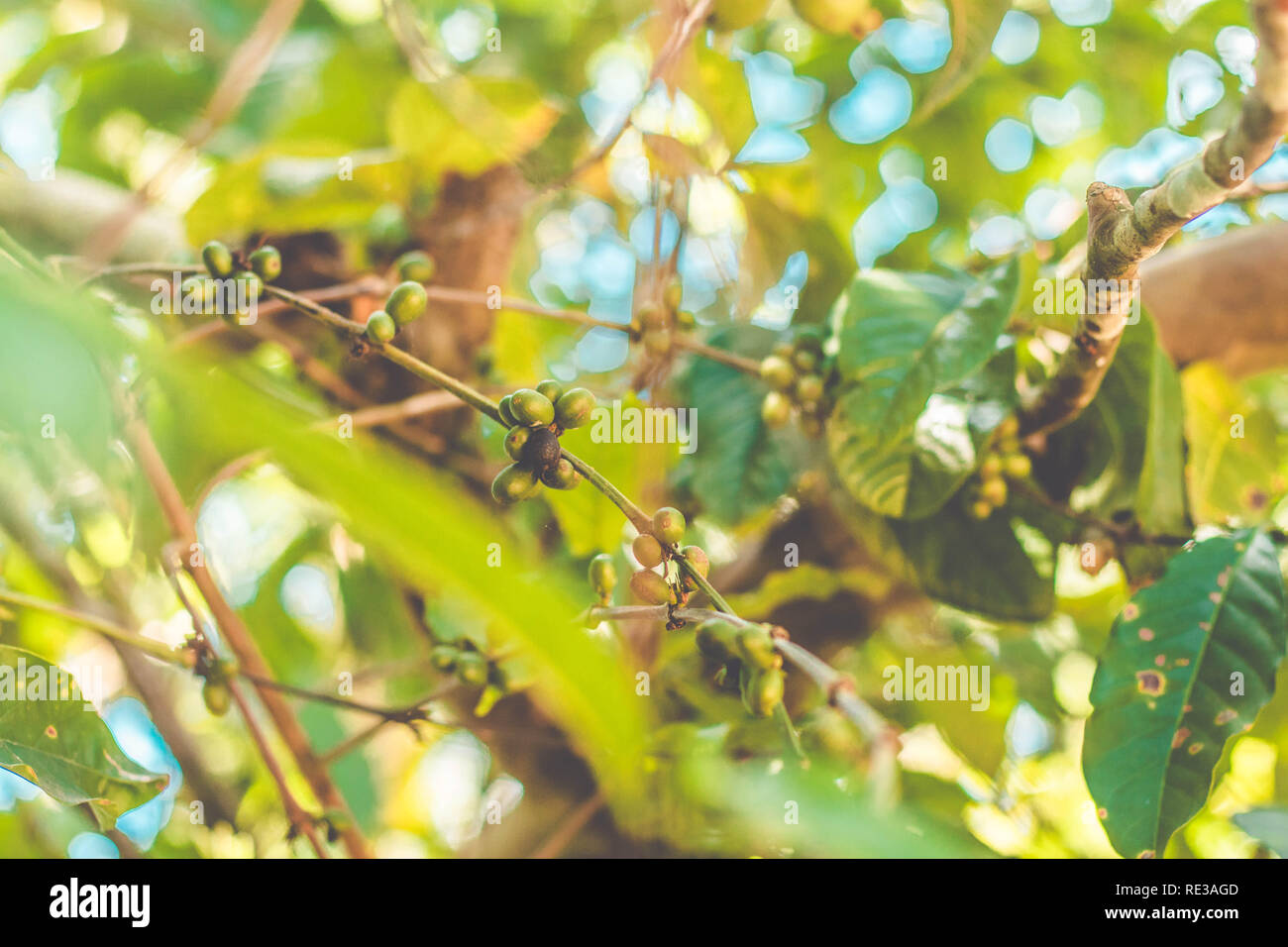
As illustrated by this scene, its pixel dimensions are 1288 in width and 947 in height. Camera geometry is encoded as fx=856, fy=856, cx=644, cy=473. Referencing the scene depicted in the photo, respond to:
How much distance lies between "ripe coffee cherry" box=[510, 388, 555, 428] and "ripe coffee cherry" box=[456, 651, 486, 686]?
0.32 metres

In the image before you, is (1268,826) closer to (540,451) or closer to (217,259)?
(540,451)

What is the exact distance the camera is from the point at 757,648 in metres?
0.43

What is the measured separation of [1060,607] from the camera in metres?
1.29

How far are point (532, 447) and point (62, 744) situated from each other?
1.61 feet

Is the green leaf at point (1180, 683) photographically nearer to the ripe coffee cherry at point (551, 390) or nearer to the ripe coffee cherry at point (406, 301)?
the ripe coffee cherry at point (551, 390)

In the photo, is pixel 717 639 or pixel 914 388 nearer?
pixel 717 639

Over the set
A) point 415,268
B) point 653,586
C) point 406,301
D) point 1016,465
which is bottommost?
point 653,586

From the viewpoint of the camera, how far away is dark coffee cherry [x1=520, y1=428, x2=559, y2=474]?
1.63 ft

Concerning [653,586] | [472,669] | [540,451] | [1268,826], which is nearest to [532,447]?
[540,451]

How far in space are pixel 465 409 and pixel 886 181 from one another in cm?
95

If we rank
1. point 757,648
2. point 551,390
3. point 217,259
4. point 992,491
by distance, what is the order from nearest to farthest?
point 757,648
point 551,390
point 217,259
point 992,491

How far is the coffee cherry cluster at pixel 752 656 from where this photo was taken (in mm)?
433

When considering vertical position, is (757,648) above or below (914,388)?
below

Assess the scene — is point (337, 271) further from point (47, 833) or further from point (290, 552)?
point (47, 833)
